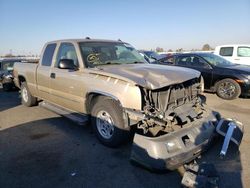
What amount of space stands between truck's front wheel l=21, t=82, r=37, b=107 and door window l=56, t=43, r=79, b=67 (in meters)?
2.33

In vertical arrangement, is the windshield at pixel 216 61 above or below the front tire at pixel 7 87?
above

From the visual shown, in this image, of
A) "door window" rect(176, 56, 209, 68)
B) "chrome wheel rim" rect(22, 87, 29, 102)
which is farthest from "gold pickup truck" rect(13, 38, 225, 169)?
"door window" rect(176, 56, 209, 68)

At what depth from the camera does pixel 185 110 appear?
162 inches

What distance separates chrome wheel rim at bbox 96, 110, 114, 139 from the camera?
4371 millimetres

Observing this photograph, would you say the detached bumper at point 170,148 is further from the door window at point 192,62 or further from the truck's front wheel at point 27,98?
the door window at point 192,62

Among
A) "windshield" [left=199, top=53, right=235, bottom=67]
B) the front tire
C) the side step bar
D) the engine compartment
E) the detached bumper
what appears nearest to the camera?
the detached bumper

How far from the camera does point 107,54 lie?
5.33 meters

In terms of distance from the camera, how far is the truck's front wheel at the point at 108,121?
414 cm

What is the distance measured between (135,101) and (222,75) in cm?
568

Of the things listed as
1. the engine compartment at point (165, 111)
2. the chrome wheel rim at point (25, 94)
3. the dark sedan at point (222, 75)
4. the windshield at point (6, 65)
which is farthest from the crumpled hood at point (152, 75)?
the windshield at point (6, 65)

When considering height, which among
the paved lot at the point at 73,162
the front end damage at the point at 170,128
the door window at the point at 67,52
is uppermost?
the door window at the point at 67,52

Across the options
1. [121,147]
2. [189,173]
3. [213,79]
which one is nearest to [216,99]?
[213,79]

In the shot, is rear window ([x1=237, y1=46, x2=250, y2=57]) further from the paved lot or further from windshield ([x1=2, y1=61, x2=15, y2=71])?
windshield ([x1=2, y1=61, x2=15, y2=71])

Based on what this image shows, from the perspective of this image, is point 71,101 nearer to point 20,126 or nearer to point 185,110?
point 20,126
